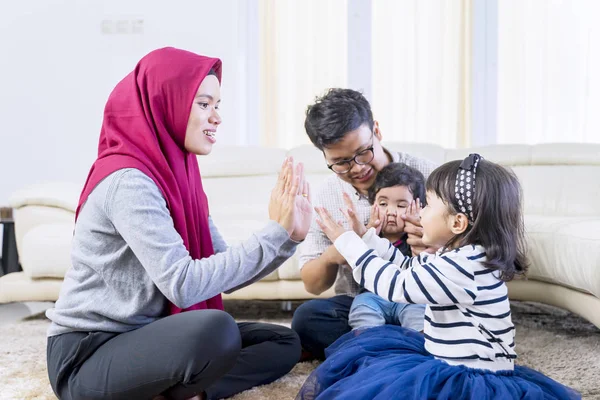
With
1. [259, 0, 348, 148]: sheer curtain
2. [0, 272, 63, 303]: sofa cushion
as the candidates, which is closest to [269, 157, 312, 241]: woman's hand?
[0, 272, 63, 303]: sofa cushion

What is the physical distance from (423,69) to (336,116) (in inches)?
122

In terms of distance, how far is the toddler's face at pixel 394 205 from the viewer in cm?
186

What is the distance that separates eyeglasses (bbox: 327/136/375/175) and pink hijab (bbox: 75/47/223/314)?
1.62 feet

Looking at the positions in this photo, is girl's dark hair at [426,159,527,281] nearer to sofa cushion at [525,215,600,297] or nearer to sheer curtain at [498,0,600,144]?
sofa cushion at [525,215,600,297]

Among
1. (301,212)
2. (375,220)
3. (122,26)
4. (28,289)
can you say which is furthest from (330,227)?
(122,26)

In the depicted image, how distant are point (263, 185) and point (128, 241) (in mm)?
1972

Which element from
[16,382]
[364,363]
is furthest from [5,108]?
[364,363]

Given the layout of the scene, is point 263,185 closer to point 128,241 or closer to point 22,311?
point 22,311

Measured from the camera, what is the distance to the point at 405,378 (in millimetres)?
1308

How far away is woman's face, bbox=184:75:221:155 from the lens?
158cm

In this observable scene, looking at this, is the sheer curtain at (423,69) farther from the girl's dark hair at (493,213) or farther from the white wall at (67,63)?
the girl's dark hair at (493,213)

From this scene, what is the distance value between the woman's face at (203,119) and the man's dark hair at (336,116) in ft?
1.18

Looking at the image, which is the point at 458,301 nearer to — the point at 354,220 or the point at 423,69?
the point at 354,220

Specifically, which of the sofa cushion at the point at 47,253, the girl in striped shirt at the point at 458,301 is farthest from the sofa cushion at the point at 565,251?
the sofa cushion at the point at 47,253
